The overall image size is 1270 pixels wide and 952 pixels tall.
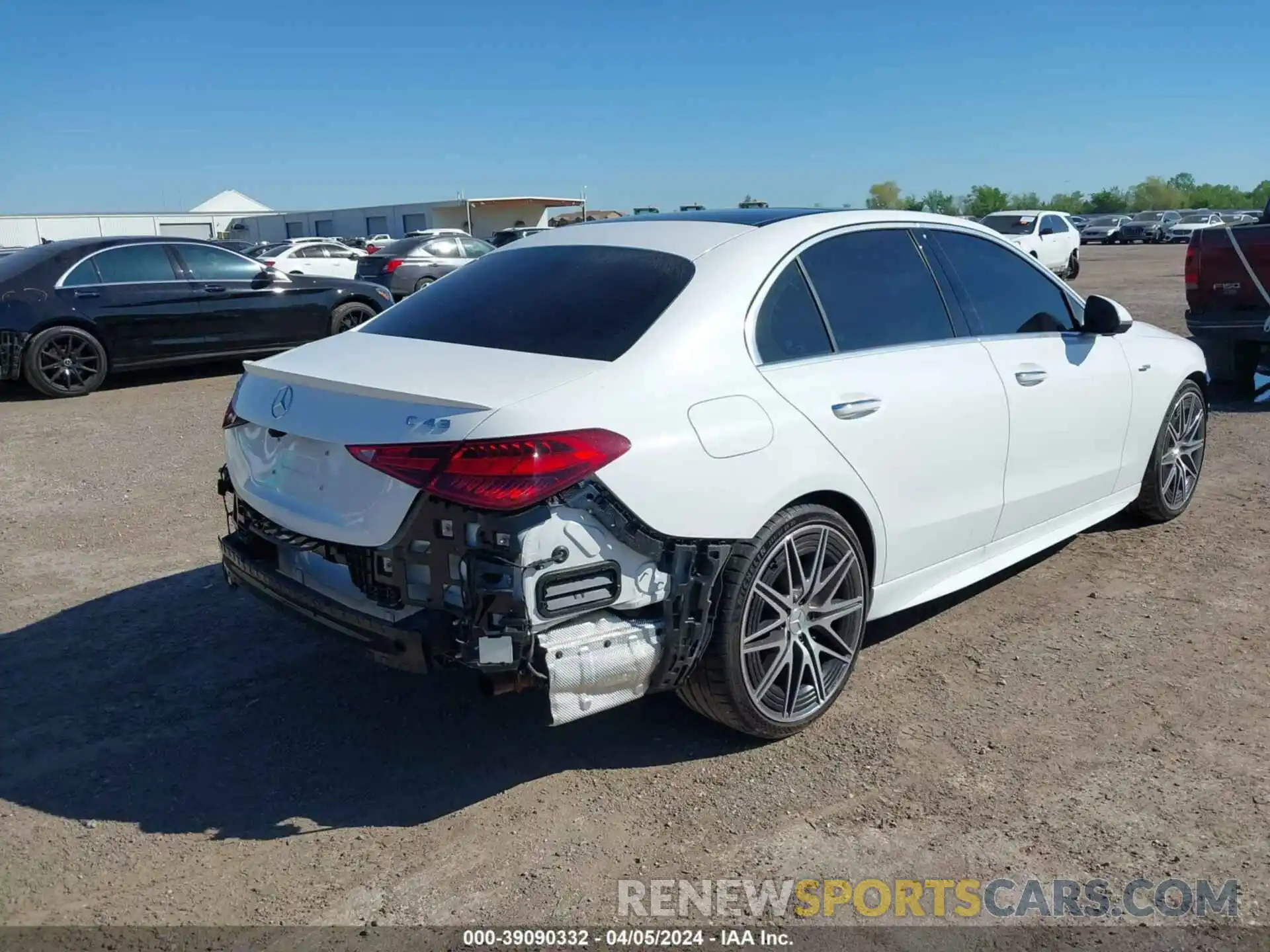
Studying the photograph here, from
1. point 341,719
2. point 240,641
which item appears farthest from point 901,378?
point 240,641

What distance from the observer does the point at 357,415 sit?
10.2 feet

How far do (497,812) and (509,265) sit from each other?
2.07 meters

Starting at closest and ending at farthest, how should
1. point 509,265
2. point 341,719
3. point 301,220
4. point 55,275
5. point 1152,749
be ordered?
point 1152,749
point 341,719
point 509,265
point 55,275
point 301,220

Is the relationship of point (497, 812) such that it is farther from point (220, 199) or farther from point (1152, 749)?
point (220, 199)

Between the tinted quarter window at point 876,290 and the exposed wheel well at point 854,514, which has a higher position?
the tinted quarter window at point 876,290

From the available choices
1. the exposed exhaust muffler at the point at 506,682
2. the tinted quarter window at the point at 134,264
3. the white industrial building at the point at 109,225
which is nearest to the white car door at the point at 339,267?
the tinted quarter window at the point at 134,264

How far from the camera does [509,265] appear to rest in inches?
163

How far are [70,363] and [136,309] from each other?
2.69 feet

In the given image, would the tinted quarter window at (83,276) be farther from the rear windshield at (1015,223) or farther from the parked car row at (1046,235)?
the rear windshield at (1015,223)

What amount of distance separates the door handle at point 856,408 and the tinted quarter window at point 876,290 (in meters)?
0.23

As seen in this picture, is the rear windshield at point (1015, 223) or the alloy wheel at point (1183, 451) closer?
the alloy wheel at point (1183, 451)

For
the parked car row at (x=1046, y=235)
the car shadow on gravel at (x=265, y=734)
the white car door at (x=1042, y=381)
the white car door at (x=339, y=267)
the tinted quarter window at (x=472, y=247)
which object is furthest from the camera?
the parked car row at (x=1046, y=235)

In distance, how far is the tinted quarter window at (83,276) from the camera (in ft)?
33.9

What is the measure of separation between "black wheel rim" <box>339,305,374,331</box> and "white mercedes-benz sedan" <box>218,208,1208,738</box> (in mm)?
8524
